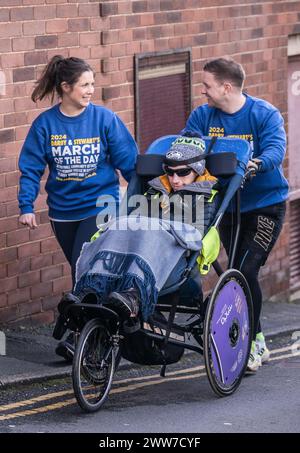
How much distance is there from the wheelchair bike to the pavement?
1.73 feet

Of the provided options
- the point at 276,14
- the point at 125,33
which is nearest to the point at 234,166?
the point at 125,33

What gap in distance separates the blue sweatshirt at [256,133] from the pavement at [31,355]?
147 centimetres

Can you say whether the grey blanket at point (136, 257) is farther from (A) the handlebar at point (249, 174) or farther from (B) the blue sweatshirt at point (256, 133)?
(B) the blue sweatshirt at point (256, 133)

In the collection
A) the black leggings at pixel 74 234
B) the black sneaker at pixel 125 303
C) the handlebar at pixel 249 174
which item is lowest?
the black leggings at pixel 74 234

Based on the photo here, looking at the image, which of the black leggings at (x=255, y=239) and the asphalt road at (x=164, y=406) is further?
the black leggings at (x=255, y=239)

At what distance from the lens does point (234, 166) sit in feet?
25.5

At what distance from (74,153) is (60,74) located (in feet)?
1.66

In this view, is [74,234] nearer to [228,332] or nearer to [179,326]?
[179,326]

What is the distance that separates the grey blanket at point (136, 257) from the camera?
7.11 meters

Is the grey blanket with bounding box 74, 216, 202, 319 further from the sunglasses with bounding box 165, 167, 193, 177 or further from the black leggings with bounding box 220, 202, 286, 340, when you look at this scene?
the black leggings with bounding box 220, 202, 286, 340

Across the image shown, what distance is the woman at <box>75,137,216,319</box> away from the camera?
7.09 m

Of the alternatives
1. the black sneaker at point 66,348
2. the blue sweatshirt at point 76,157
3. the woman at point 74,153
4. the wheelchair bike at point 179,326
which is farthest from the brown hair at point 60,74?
the black sneaker at point 66,348

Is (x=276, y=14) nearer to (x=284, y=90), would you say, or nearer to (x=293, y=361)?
(x=284, y=90)

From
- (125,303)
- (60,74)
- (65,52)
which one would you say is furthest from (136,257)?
(65,52)
